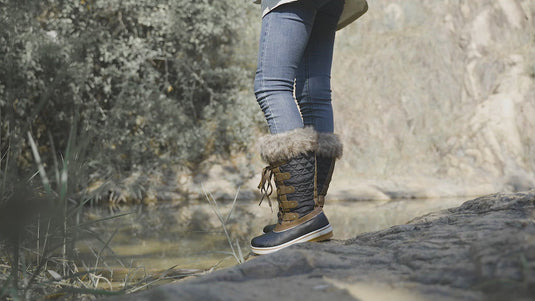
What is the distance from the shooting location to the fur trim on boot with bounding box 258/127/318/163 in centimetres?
148

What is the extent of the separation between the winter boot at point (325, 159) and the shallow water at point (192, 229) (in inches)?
15.7

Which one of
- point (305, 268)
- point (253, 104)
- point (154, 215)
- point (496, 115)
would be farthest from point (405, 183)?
point (305, 268)

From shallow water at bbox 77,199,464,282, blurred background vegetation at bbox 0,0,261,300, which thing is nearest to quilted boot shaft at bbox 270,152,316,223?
shallow water at bbox 77,199,464,282

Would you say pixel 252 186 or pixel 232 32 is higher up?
pixel 232 32

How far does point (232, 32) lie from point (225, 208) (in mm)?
2417

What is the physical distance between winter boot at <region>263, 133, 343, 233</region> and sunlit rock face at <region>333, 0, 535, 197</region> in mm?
3223

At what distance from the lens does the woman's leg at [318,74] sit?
1688 millimetres

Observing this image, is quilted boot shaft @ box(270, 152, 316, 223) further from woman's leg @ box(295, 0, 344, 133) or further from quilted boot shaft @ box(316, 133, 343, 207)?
woman's leg @ box(295, 0, 344, 133)

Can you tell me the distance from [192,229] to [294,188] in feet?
5.30

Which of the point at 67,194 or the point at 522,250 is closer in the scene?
the point at 522,250

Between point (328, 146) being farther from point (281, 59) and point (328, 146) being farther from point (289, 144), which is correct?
point (281, 59)

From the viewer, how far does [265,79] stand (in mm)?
1521

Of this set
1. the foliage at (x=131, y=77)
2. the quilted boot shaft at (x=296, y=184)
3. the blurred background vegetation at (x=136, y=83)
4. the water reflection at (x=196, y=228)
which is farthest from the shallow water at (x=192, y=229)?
the foliage at (x=131, y=77)

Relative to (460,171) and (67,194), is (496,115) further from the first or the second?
(67,194)
